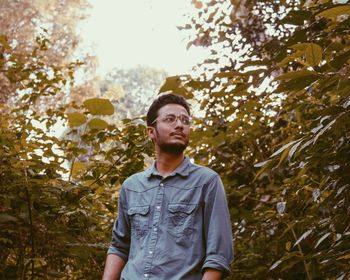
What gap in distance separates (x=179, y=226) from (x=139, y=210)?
0.23 m

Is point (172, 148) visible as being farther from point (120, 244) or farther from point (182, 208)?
point (120, 244)

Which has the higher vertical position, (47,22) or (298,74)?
(47,22)

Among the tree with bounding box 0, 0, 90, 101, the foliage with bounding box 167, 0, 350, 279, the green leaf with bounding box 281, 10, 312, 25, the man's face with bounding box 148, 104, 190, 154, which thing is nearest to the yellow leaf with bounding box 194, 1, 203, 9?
the foliage with bounding box 167, 0, 350, 279

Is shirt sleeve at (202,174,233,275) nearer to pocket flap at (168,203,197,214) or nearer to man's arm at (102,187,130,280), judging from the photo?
pocket flap at (168,203,197,214)

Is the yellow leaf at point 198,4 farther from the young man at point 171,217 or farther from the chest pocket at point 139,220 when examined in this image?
the chest pocket at point 139,220

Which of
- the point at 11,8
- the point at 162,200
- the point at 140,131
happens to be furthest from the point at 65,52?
the point at 162,200

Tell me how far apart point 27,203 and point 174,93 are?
106 cm

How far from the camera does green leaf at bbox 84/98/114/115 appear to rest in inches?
113

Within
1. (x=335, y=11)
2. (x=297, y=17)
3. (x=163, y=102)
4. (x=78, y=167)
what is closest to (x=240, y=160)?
(x=78, y=167)

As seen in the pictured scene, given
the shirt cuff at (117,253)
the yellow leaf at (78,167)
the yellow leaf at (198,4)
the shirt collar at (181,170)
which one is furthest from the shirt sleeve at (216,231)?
the yellow leaf at (198,4)

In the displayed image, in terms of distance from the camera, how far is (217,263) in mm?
1921

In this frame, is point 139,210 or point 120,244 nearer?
point 139,210

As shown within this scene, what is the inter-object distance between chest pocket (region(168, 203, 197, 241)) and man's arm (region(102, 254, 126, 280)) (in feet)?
1.24

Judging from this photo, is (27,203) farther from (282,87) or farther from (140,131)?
(282,87)
